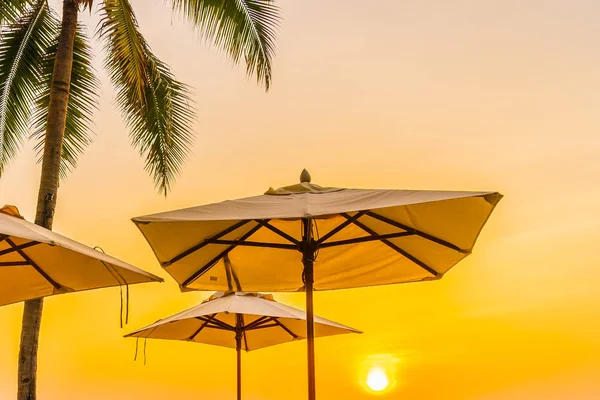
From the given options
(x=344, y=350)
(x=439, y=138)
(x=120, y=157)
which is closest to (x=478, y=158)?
(x=439, y=138)

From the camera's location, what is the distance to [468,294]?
14.0 m

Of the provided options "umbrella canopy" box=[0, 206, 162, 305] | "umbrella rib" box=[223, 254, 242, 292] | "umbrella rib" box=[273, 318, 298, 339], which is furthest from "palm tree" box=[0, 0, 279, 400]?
"umbrella rib" box=[273, 318, 298, 339]

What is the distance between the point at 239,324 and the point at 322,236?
3.72 meters

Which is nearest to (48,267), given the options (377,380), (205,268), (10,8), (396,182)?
(205,268)

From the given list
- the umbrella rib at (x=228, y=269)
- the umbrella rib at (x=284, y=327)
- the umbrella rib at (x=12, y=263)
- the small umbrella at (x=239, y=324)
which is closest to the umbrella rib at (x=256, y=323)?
the small umbrella at (x=239, y=324)

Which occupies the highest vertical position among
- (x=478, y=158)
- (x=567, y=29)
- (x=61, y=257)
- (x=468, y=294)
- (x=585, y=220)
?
(x=567, y=29)

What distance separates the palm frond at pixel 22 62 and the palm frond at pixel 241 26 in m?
2.62

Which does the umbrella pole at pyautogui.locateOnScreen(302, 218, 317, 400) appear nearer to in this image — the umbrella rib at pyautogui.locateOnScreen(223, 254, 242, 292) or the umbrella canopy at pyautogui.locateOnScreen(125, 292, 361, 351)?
the umbrella rib at pyautogui.locateOnScreen(223, 254, 242, 292)

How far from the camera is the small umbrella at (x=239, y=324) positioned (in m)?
6.94

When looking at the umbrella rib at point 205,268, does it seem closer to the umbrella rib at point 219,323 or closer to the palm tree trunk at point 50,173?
the palm tree trunk at point 50,173

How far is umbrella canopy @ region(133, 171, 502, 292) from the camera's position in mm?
3686

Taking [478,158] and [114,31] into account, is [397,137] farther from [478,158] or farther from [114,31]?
[114,31]

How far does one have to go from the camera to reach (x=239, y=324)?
8477mm

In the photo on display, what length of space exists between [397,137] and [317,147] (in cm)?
173
